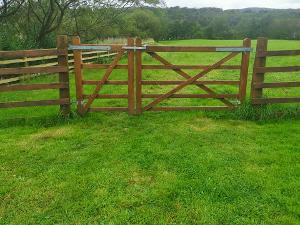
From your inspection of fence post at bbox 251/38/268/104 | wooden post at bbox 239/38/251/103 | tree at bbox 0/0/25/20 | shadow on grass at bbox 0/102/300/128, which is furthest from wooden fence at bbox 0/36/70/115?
tree at bbox 0/0/25/20

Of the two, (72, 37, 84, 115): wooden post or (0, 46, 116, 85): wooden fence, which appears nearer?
(72, 37, 84, 115): wooden post

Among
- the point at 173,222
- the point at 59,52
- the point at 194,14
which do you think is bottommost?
the point at 173,222

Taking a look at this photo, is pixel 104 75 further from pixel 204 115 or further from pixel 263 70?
pixel 263 70

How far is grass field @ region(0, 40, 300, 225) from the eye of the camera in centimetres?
424

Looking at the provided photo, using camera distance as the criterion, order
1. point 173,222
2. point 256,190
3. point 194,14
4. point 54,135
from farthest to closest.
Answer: point 194,14 < point 54,135 < point 256,190 < point 173,222

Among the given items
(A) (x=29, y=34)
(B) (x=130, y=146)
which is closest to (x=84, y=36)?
(A) (x=29, y=34)

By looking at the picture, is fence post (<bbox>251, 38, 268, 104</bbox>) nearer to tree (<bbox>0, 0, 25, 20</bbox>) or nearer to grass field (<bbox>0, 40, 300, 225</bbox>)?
grass field (<bbox>0, 40, 300, 225</bbox>)

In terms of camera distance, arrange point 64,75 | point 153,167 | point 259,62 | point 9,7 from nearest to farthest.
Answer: point 153,167
point 64,75
point 259,62
point 9,7

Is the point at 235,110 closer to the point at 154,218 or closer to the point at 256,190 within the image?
the point at 256,190

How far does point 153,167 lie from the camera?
5.51 meters

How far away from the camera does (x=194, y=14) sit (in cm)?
12581

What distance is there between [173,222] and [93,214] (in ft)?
3.24

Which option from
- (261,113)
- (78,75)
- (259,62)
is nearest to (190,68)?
(259,62)

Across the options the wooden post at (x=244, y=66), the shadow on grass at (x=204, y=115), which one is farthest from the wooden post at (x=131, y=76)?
the wooden post at (x=244, y=66)
